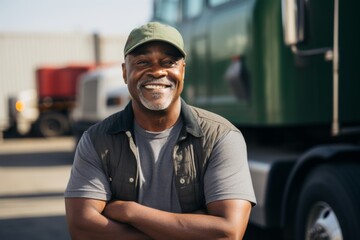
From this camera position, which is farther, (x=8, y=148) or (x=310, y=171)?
(x=8, y=148)

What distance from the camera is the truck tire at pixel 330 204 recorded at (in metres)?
3.52

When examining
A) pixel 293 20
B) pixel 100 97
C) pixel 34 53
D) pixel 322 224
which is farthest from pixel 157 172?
pixel 34 53

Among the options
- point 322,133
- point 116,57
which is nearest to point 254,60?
point 322,133

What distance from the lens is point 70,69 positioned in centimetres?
2027

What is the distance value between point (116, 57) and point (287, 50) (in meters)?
22.3

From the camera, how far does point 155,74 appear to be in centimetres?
229

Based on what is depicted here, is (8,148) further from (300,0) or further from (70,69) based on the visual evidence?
(300,0)

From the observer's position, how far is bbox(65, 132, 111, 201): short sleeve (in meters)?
2.31

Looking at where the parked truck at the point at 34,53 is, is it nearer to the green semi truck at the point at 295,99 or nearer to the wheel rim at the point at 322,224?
the green semi truck at the point at 295,99

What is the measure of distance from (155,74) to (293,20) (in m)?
1.63

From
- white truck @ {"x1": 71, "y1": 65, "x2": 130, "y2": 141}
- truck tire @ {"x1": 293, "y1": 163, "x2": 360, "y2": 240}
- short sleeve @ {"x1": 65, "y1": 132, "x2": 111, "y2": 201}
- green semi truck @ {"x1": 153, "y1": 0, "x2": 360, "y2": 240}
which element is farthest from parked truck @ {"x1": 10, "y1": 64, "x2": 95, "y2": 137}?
short sleeve @ {"x1": 65, "y1": 132, "x2": 111, "y2": 201}

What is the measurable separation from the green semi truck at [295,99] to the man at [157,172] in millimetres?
1492

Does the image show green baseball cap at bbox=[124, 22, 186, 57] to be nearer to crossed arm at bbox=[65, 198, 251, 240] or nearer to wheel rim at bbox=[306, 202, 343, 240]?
crossed arm at bbox=[65, 198, 251, 240]

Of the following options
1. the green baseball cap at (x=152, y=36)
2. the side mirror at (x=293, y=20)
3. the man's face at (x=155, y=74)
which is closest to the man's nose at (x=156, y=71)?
the man's face at (x=155, y=74)
